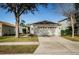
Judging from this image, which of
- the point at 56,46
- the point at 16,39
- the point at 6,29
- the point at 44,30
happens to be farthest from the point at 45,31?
the point at 6,29

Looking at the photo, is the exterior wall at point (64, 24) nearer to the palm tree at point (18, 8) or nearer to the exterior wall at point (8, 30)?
the palm tree at point (18, 8)

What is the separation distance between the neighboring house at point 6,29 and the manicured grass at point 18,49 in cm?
17

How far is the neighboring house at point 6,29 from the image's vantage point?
121 inches

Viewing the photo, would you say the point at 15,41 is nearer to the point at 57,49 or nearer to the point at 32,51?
the point at 32,51

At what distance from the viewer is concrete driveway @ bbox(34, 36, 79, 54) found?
3049mm

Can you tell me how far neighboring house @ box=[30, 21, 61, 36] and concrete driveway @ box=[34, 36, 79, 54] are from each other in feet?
0.22

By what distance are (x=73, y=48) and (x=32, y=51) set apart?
0.51 meters

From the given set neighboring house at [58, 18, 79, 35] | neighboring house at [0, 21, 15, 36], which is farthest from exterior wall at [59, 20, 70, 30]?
neighboring house at [0, 21, 15, 36]

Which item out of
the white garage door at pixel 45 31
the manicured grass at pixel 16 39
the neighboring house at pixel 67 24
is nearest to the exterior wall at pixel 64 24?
the neighboring house at pixel 67 24

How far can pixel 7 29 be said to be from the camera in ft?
10.3

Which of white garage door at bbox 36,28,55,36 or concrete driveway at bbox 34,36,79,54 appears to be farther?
white garage door at bbox 36,28,55,36

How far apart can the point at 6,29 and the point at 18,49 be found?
30 cm

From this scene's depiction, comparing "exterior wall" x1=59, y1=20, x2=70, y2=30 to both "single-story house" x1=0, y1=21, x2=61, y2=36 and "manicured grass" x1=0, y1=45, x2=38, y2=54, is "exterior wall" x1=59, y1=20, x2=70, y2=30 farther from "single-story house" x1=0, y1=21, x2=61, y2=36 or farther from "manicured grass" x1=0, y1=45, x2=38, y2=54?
"manicured grass" x1=0, y1=45, x2=38, y2=54
